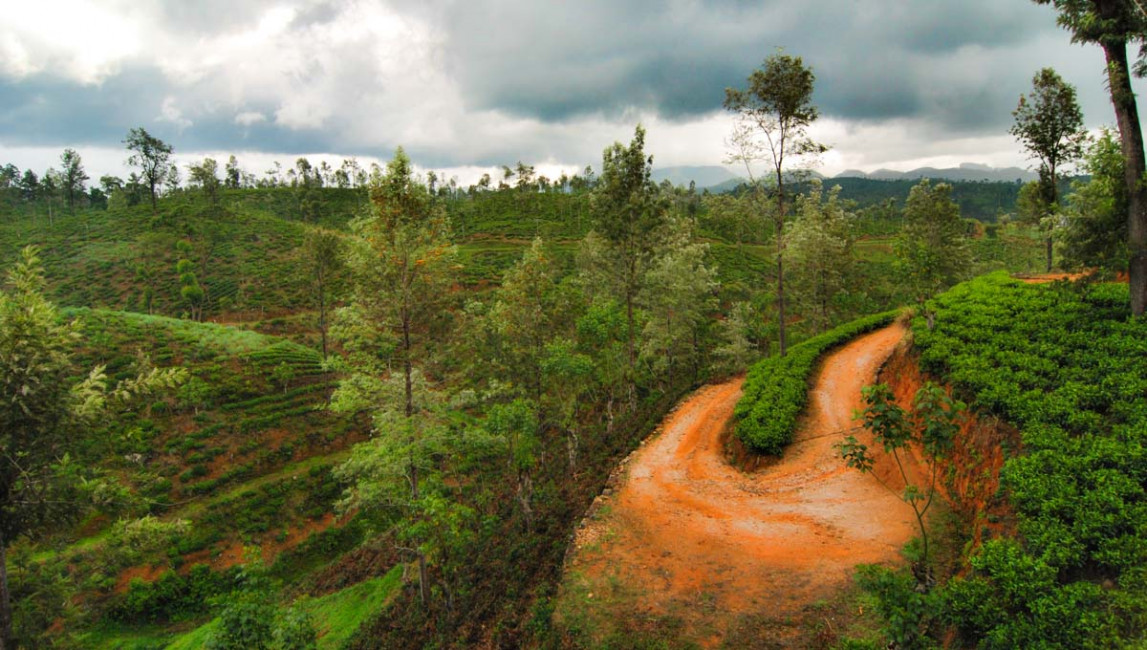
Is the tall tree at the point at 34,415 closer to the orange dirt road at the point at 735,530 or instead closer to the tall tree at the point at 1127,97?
the orange dirt road at the point at 735,530

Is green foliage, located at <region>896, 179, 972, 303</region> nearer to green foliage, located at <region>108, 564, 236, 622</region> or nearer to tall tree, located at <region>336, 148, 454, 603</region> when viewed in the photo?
tall tree, located at <region>336, 148, 454, 603</region>

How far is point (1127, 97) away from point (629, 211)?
15337 millimetres

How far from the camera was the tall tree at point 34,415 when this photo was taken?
8461 mm

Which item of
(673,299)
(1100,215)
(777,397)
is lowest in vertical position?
(777,397)

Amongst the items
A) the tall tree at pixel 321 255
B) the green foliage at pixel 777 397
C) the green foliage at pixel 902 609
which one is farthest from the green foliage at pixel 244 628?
the tall tree at pixel 321 255

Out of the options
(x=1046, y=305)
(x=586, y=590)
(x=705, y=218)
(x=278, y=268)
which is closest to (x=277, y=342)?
(x=278, y=268)

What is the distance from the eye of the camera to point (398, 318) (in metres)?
14.5

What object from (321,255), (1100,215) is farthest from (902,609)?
(321,255)

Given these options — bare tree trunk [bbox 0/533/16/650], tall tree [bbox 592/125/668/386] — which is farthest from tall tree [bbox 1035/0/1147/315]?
bare tree trunk [bbox 0/533/16/650]

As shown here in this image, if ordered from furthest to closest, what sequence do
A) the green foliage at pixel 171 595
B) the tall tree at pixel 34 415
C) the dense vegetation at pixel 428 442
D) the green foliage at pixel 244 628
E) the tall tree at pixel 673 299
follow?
the tall tree at pixel 673 299, the green foliage at pixel 171 595, the dense vegetation at pixel 428 442, the tall tree at pixel 34 415, the green foliage at pixel 244 628

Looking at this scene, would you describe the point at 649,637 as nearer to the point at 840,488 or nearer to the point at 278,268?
the point at 840,488

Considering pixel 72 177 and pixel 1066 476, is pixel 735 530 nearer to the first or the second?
pixel 1066 476

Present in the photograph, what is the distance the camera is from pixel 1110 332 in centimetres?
1104

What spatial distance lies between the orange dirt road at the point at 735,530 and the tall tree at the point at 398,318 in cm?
566
